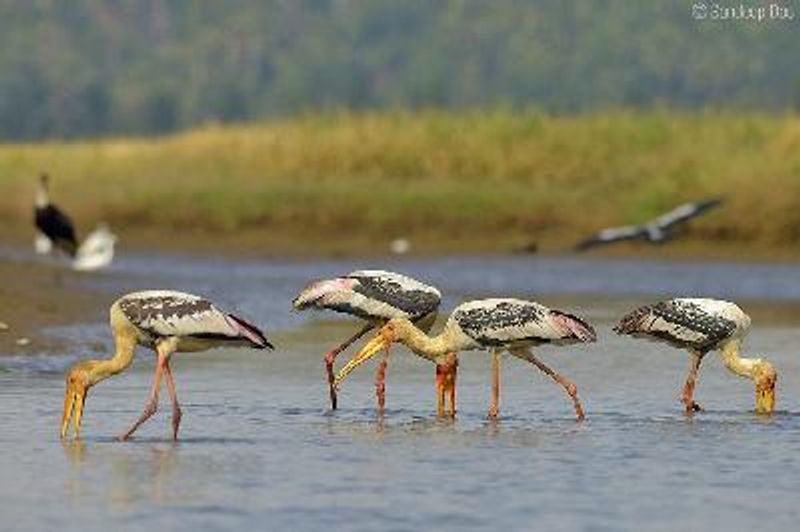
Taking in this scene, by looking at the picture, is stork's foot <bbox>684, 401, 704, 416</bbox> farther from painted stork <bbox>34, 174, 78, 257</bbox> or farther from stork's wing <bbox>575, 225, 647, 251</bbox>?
painted stork <bbox>34, 174, 78, 257</bbox>

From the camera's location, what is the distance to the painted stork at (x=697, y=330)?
14.8m

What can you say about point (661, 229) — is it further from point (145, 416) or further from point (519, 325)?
point (145, 416)

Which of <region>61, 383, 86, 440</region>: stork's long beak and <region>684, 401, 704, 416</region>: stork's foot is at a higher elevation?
<region>684, 401, 704, 416</region>: stork's foot

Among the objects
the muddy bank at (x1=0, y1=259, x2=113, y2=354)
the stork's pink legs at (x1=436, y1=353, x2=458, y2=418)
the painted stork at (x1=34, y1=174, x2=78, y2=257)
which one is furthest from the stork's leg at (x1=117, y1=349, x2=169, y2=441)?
the painted stork at (x1=34, y1=174, x2=78, y2=257)

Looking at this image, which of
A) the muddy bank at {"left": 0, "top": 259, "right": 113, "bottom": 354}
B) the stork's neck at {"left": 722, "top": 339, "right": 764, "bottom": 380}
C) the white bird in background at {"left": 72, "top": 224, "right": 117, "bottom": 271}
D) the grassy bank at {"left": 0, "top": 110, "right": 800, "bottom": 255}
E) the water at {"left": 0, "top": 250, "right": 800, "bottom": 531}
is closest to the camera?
the water at {"left": 0, "top": 250, "right": 800, "bottom": 531}

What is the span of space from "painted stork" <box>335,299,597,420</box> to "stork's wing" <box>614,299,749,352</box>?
0.59 meters

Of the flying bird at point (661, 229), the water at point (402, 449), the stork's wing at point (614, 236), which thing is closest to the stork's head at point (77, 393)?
the water at point (402, 449)

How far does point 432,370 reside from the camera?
1777cm

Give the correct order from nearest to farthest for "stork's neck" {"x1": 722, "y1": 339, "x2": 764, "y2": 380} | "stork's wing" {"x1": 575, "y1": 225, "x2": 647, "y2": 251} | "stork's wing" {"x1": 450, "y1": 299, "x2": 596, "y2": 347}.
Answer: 1. "stork's wing" {"x1": 450, "y1": 299, "x2": 596, "y2": 347}
2. "stork's neck" {"x1": 722, "y1": 339, "x2": 764, "y2": 380}
3. "stork's wing" {"x1": 575, "y1": 225, "x2": 647, "y2": 251}

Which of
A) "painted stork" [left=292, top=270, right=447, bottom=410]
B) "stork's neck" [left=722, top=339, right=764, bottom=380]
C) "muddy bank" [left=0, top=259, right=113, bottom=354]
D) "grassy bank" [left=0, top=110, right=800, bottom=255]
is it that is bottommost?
"stork's neck" [left=722, top=339, right=764, bottom=380]

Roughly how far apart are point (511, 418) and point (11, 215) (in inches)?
969

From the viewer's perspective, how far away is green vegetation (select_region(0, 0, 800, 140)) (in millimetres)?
118438

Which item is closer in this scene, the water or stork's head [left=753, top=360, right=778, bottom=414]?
the water

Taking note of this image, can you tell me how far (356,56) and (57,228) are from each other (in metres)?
105
